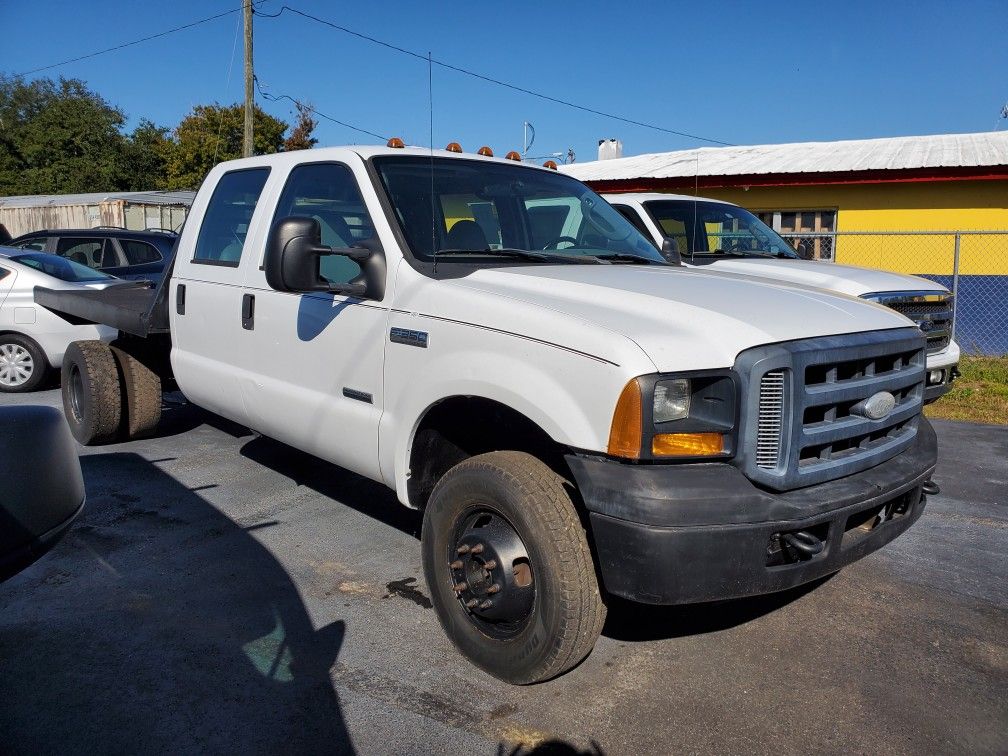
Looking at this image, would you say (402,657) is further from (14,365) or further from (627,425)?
(14,365)

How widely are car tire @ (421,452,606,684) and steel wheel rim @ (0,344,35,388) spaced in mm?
7270

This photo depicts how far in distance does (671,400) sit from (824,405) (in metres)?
0.64

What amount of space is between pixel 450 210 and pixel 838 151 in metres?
15.1

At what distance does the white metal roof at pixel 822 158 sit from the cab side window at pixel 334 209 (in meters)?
10.1

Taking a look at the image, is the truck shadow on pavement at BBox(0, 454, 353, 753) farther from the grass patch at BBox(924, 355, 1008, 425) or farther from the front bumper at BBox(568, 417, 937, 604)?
the grass patch at BBox(924, 355, 1008, 425)

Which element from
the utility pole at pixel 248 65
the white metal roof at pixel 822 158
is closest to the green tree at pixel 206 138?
the utility pole at pixel 248 65

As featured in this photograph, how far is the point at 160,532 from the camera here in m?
4.79

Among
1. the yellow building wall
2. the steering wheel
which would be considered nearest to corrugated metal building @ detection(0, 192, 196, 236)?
the yellow building wall

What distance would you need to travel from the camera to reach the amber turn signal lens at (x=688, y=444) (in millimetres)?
2771

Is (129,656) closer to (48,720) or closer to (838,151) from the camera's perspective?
(48,720)

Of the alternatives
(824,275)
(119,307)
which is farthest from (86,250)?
(824,275)

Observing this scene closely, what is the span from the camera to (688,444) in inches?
110

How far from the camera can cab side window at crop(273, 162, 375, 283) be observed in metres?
4.09

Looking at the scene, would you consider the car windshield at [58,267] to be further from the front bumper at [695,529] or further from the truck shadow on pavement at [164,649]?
the front bumper at [695,529]
